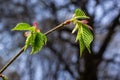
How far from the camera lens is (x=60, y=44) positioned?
19.5 feet

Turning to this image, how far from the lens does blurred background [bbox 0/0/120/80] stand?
573 centimetres

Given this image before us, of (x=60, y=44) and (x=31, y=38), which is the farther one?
(x=60, y=44)

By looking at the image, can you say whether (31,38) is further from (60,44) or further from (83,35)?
(60,44)

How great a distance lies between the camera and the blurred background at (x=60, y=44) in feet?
18.8

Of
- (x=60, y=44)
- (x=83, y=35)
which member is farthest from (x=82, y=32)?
(x=60, y=44)

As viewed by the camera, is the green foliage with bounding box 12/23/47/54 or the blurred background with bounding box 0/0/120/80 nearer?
the green foliage with bounding box 12/23/47/54

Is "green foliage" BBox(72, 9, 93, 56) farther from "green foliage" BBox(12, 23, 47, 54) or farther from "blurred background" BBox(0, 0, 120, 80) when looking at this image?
"blurred background" BBox(0, 0, 120, 80)

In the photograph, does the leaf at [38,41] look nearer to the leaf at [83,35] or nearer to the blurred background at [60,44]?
the leaf at [83,35]

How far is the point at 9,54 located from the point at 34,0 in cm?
102

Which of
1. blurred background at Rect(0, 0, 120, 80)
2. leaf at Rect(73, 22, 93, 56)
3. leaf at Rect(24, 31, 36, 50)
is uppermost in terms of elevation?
leaf at Rect(24, 31, 36, 50)

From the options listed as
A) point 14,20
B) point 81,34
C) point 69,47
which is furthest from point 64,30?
point 81,34

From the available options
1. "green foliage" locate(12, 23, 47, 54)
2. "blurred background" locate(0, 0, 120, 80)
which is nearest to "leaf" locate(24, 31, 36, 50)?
"green foliage" locate(12, 23, 47, 54)

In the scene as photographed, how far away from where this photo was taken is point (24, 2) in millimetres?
5969

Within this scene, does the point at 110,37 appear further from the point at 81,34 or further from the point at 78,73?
the point at 81,34
